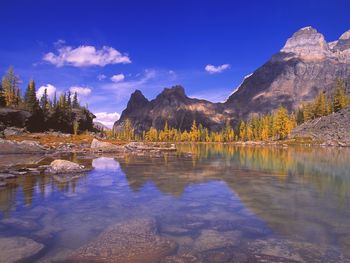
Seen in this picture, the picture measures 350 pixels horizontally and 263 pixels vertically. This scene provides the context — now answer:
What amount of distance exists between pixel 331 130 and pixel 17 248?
5048 inches

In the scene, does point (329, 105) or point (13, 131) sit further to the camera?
point (329, 105)

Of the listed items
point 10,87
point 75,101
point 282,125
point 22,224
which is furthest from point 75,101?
point 22,224

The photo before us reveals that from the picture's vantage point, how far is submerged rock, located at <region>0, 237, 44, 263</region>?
8852mm

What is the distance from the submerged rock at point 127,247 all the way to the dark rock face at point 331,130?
106292 mm

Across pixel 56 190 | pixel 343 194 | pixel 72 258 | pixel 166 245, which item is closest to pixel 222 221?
pixel 166 245

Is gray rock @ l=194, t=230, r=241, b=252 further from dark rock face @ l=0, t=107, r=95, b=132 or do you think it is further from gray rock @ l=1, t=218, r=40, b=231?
dark rock face @ l=0, t=107, r=95, b=132

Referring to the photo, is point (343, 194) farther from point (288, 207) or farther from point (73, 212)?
point (73, 212)

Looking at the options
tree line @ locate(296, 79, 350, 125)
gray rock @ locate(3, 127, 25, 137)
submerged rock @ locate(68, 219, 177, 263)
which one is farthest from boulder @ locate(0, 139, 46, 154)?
tree line @ locate(296, 79, 350, 125)

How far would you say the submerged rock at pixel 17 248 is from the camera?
8.85 metres

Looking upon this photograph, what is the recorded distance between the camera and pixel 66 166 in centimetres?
2908

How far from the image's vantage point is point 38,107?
112438 mm

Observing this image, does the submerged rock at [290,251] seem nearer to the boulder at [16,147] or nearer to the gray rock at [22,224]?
the gray rock at [22,224]

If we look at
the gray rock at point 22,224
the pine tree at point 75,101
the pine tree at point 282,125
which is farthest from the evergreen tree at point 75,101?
the gray rock at point 22,224

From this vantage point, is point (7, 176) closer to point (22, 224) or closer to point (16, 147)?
point (22, 224)
